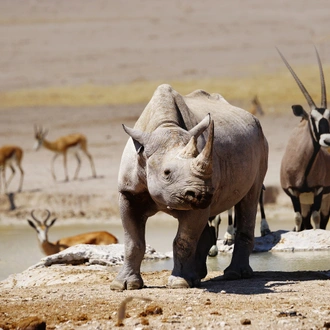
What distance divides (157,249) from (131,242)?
501 cm

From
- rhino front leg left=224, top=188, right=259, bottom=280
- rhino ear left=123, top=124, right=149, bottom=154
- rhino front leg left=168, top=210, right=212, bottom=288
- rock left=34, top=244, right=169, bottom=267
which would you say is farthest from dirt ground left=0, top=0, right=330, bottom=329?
rhino ear left=123, top=124, right=149, bottom=154

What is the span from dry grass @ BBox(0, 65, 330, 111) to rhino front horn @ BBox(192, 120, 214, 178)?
22095mm

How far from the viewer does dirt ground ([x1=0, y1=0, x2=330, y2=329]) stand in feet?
22.4

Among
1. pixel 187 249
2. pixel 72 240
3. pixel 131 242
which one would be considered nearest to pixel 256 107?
pixel 72 240

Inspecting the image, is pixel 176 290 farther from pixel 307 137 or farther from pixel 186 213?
pixel 307 137

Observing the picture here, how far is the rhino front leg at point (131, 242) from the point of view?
27.3 ft

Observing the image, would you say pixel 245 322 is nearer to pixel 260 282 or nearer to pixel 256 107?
pixel 260 282

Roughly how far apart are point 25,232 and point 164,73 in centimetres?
1914

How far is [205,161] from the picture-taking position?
743 cm

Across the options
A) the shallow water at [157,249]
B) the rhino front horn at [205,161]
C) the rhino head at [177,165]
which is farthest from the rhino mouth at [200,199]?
the shallow water at [157,249]

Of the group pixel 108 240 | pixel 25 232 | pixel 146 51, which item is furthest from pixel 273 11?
pixel 108 240

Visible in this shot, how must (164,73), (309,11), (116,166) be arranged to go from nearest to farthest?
(116,166), (164,73), (309,11)

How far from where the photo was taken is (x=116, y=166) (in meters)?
22.6

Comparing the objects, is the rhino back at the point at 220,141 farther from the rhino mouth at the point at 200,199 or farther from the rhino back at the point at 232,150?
the rhino mouth at the point at 200,199
